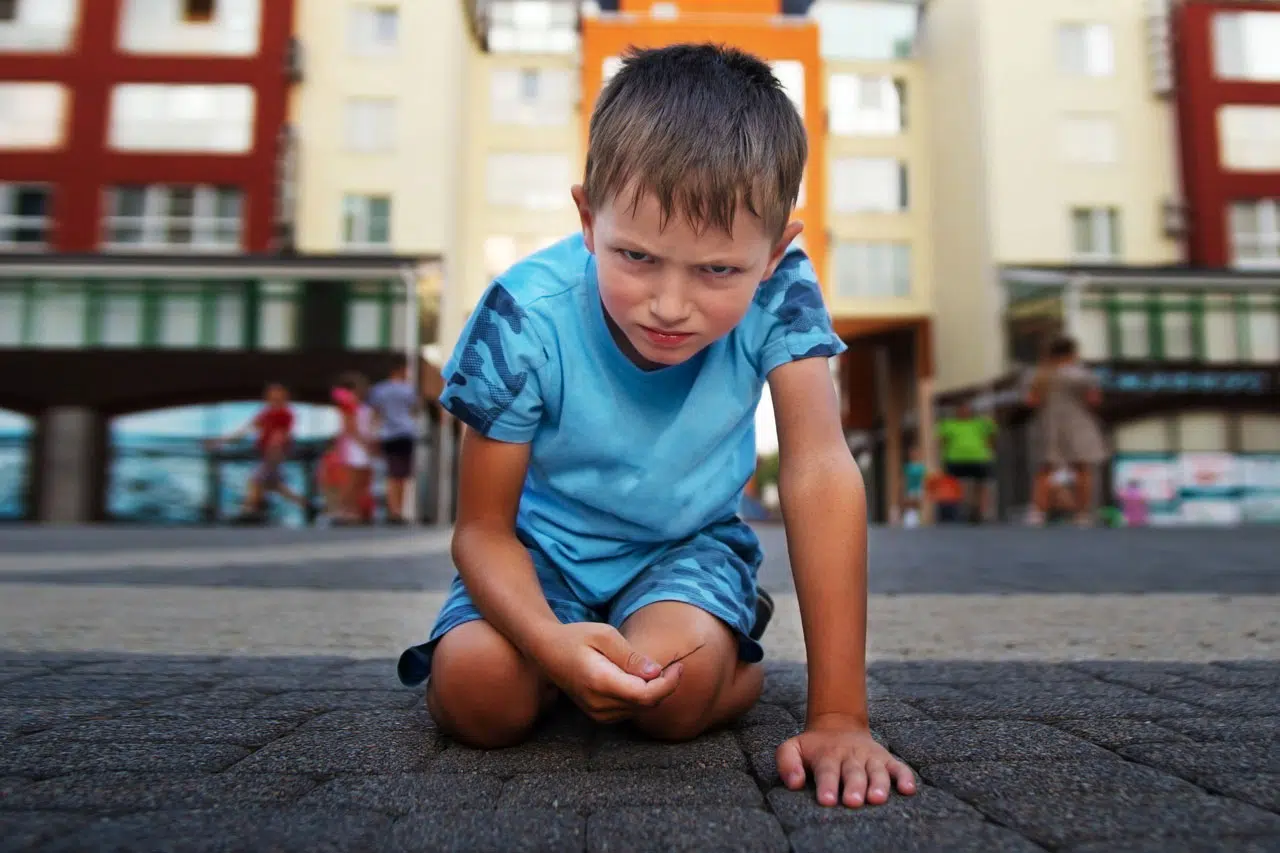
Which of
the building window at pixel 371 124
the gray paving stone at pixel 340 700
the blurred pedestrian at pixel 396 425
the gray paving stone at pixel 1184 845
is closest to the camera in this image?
the gray paving stone at pixel 1184 845

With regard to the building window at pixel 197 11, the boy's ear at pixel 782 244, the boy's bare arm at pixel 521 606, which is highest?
the building window at pixel 197 11

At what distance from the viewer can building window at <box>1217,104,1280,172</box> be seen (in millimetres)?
24938

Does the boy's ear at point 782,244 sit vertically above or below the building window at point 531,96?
below

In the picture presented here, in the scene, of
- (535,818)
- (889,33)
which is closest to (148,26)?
A: (889,33)

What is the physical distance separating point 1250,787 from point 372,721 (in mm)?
1369

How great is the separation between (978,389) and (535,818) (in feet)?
84.0

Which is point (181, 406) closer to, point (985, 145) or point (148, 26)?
point (148, 26)

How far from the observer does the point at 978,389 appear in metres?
25.7

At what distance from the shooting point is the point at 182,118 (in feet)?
77.8

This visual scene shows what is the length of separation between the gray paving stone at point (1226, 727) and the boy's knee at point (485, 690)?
1055 mm

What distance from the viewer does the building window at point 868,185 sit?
27.6 meters

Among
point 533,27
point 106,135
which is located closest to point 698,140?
point 106,135

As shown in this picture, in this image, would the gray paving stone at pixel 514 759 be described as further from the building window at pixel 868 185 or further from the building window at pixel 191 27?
the building window at pixel 868 185

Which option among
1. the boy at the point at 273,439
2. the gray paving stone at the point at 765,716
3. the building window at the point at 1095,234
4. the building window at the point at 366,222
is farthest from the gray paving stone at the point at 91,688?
the building window at the point at 1095,234
